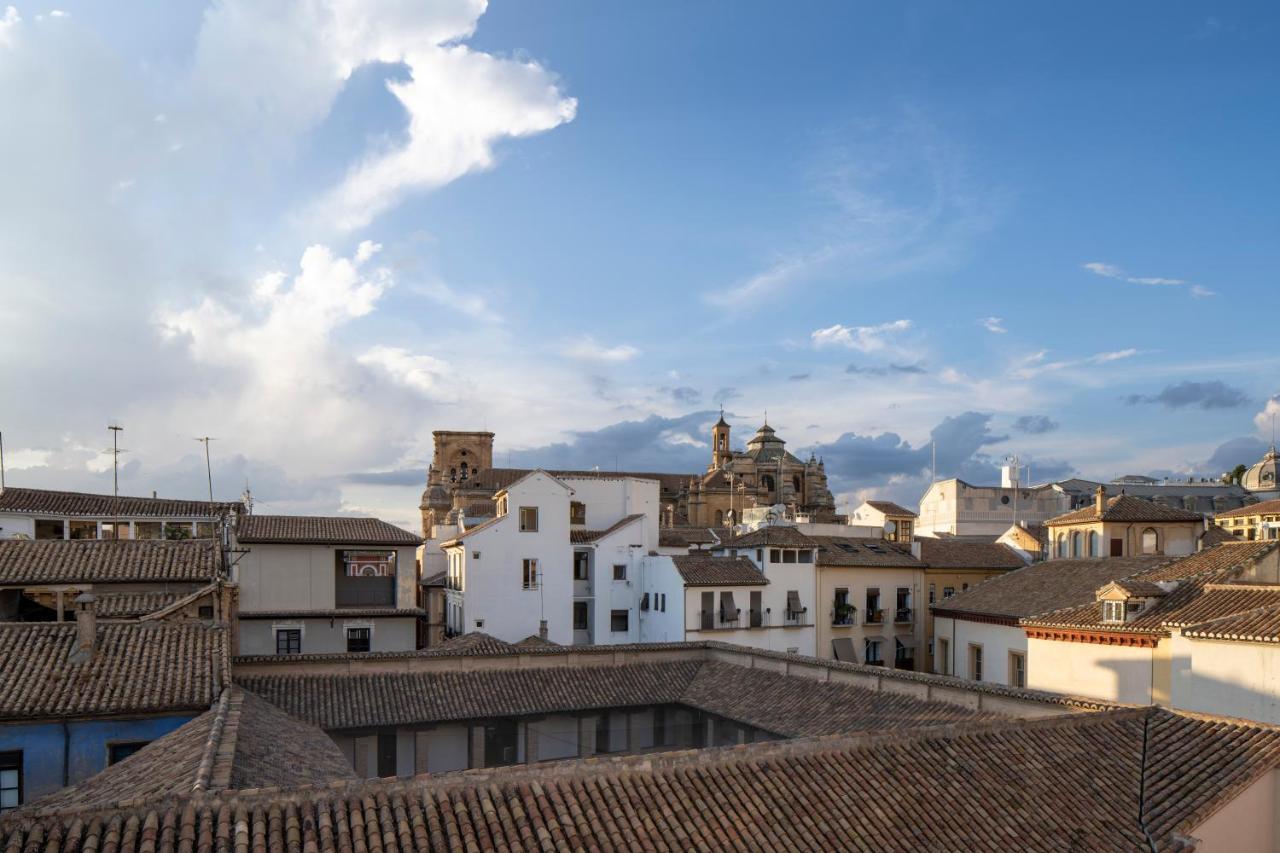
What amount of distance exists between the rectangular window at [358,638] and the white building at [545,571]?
5.85 metres

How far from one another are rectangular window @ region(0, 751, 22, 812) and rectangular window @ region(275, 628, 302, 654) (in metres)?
14.0

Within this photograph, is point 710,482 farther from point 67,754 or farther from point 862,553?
point 67,754

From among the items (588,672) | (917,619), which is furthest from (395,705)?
(917,619)

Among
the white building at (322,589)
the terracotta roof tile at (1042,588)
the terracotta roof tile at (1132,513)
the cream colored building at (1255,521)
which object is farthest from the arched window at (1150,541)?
the white building at (322,589)

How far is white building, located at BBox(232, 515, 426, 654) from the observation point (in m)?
30.9

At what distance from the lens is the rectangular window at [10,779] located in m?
16.6

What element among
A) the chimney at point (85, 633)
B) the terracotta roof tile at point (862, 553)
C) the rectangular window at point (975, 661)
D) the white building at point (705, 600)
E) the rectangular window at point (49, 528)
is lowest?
the rectangular window at point (975, 661)

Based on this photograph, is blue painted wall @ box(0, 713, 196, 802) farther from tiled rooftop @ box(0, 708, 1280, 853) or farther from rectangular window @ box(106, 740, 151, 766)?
tiled rooftop @ box(0, 708, 1280, 853)

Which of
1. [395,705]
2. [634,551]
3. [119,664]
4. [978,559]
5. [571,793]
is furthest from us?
[978,559]

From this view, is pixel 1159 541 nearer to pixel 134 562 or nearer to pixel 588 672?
pixel 588 672

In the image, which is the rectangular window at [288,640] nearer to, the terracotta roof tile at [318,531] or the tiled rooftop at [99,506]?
the terracotta roof tile at [318,531]

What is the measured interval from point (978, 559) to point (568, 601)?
2136cm

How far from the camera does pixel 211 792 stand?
10.2 m

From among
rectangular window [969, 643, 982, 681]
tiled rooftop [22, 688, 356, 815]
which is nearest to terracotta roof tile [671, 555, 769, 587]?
rectangular window [969, 643, 982, 681]
